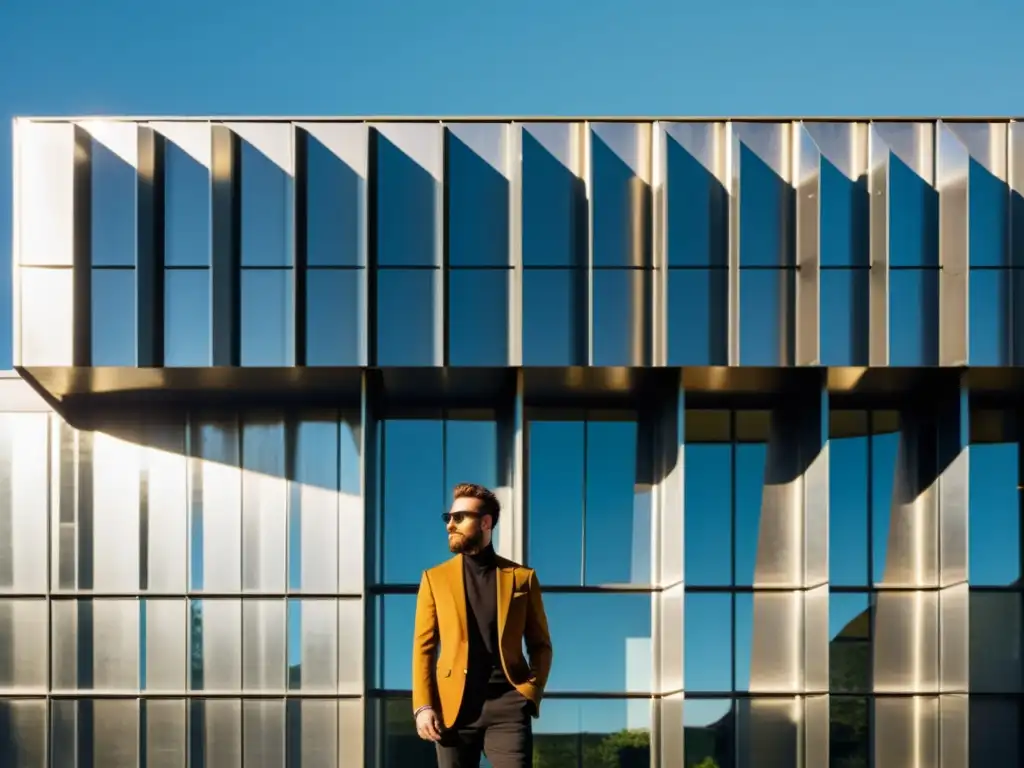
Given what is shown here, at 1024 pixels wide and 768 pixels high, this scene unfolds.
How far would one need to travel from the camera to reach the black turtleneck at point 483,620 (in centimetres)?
555

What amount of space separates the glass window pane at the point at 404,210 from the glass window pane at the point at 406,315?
0.17m

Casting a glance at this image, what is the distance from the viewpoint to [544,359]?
13438mm

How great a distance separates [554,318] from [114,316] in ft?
17.1

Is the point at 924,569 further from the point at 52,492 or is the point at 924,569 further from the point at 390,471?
the point at 52,492

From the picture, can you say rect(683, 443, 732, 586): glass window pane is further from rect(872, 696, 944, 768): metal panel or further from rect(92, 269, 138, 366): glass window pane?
rect(92, 269, 138, 366): glass window pane

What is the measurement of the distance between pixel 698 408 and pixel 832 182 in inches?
131

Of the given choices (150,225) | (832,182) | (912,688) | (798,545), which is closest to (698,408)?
(798,545)

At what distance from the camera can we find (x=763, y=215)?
1362cm

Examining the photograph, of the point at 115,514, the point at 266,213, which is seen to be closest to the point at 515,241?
the point at 266,213

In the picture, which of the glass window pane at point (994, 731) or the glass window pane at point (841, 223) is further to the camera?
the glass window pane at point (994, 731)

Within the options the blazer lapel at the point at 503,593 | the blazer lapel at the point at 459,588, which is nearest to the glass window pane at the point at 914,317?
the blazer lapel at the point at 503,593

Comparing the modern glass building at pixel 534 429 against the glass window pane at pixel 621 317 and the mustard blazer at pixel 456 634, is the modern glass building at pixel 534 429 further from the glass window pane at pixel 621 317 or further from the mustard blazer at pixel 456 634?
the mustard blazer at pixel 456 634

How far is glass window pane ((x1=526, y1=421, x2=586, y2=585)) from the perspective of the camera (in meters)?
14.3

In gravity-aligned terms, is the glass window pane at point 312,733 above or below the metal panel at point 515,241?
below
